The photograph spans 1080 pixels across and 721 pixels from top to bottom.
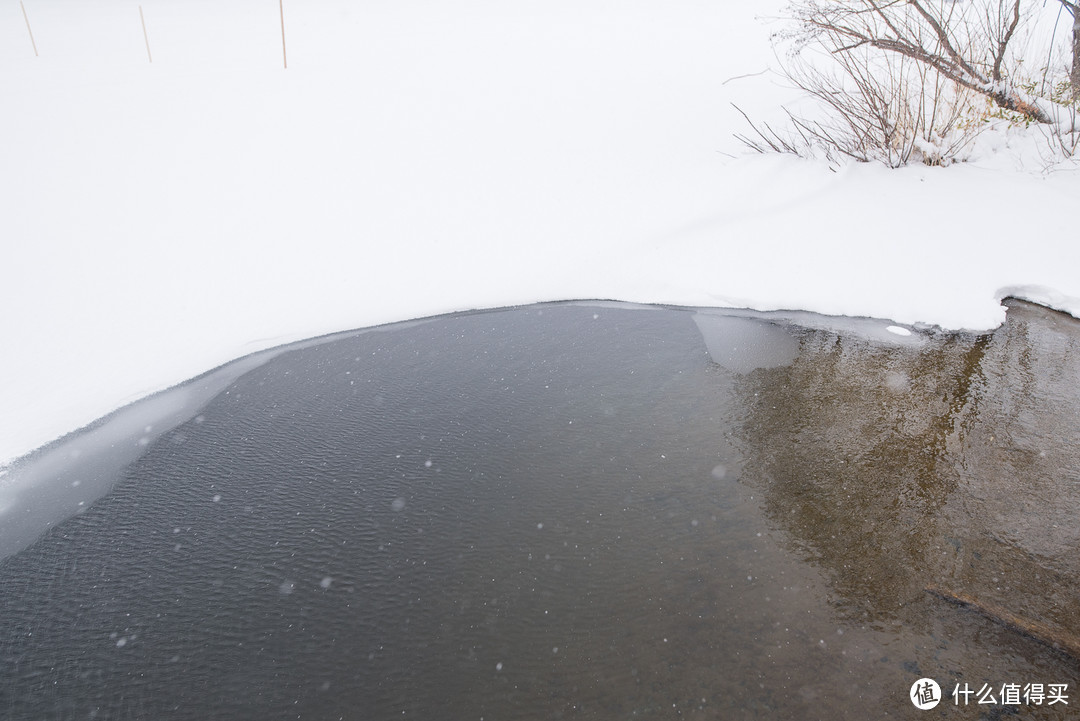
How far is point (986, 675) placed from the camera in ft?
7.04

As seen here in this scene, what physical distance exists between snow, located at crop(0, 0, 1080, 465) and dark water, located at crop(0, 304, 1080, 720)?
1.10 metres

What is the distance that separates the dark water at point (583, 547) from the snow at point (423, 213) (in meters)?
1.10

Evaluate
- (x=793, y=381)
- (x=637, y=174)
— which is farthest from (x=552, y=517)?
(x=637, y=174)

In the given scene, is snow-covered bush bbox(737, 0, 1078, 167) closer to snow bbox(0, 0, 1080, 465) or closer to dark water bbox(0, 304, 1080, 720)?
snow bbox(0, 0, 1080, 465)

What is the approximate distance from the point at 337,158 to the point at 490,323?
449 cm

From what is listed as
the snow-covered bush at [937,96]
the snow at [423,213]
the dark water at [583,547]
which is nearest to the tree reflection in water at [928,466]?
the dark water at [583,547]

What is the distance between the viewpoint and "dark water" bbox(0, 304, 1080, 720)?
Result: 224 centimetres

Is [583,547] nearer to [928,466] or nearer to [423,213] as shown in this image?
[928,466]

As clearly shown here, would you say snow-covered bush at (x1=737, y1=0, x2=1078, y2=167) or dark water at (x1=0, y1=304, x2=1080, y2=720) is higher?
snow-covered bush at (x1=737, y1=0, x2=1078, y2=167)

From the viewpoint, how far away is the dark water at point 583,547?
2240 millimetres

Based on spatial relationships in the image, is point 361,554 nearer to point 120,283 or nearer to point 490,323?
point 490,323

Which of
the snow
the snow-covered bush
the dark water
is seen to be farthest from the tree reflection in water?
the snow-covered bush

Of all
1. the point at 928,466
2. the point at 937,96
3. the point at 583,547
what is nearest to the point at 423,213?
the point at 583,547

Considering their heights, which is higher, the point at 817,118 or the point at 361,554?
the point at 817,118
